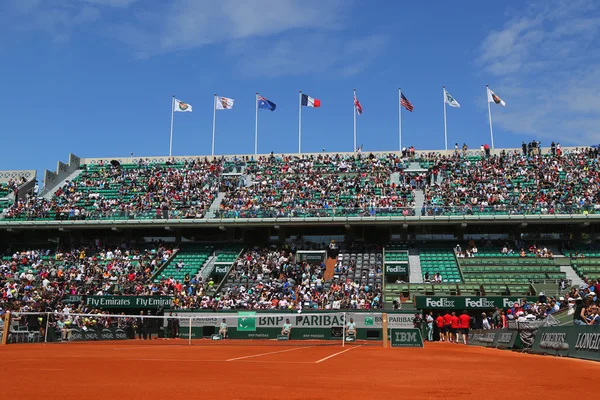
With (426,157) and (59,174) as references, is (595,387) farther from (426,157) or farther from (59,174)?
(59,174)

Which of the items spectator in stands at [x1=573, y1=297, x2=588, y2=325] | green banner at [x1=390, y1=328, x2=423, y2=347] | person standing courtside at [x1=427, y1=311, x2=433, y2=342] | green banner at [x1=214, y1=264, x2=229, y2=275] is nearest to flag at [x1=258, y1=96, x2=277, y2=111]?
green banner at [x1=214, y1=264, x2=229, y2=275]

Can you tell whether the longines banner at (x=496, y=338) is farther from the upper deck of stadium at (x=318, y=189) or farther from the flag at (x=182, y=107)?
the flag at (x=182, y=107)

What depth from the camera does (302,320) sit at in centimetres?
3156

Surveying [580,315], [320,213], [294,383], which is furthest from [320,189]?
[294,383]

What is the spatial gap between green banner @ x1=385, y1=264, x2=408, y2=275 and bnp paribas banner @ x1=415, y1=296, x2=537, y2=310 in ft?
18.8

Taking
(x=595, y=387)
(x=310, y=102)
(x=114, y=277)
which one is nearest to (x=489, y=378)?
(x=595, y=387)

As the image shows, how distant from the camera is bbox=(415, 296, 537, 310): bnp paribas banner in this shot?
33.7 meters

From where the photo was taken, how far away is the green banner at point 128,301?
1475 inches

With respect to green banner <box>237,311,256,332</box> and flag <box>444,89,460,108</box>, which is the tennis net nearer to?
green banner <box>237,311,256,332</box>

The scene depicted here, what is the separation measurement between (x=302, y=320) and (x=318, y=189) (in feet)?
64.3

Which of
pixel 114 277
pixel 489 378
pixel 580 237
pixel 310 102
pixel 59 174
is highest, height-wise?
pixel 310 102

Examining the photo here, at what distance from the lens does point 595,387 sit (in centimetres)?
866

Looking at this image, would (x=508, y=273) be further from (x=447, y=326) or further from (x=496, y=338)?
(x=496, y=338)

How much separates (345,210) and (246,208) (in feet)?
26.2
